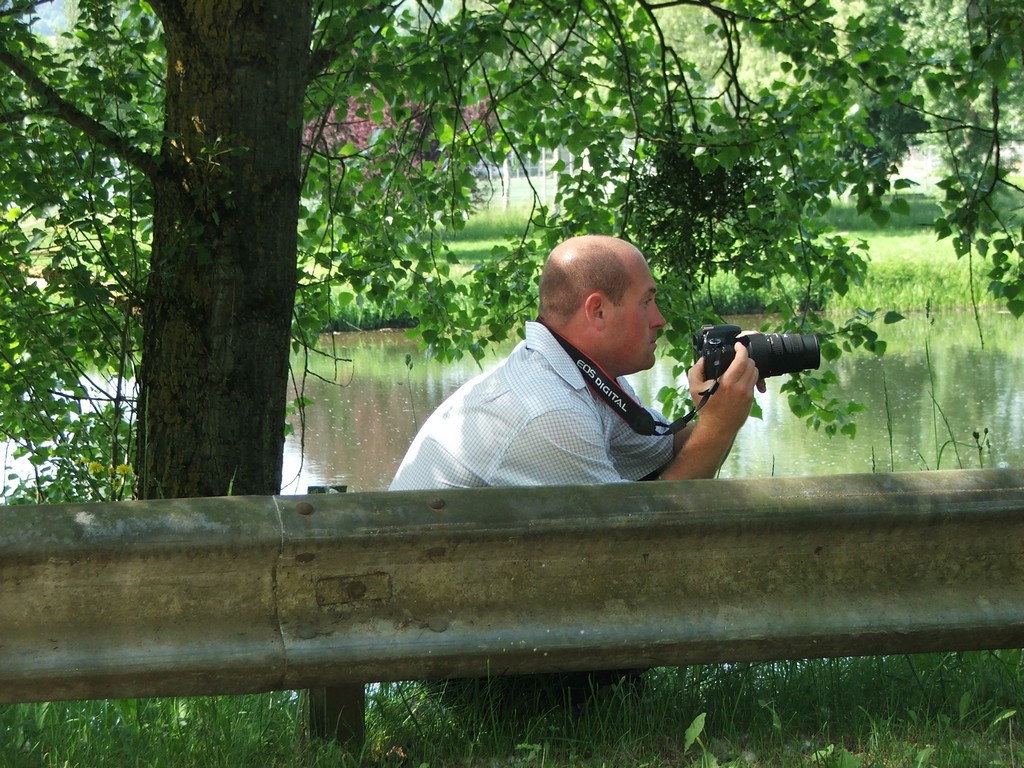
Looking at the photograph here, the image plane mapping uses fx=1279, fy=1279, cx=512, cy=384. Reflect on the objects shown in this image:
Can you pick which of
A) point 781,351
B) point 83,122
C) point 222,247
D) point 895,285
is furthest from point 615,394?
point 895,285

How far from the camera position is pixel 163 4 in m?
4.24

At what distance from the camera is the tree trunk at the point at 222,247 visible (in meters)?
4.23

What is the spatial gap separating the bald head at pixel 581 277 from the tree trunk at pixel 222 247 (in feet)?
3.98

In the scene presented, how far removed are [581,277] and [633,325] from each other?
0.20m

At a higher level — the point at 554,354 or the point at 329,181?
the point at 329,181

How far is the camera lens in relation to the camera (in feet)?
11.2

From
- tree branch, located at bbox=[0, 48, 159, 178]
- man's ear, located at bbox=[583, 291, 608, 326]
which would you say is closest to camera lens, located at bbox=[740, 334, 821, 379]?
man's ear, located at bbox=[583, 291, 608, 326]

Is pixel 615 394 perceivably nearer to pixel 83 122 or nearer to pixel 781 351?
pixel 781 351

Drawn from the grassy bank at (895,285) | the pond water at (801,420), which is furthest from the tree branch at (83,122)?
the grassy bank at (895,285)

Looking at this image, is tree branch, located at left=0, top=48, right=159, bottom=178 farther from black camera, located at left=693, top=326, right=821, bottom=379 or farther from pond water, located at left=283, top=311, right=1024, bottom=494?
pond water, located at left=283, top=311, right=1024, bottom=494

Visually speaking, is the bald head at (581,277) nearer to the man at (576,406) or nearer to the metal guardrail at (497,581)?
the man at (576,406)

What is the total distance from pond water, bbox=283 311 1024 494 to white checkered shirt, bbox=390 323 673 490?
463 centimetres

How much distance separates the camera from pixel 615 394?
3369mm

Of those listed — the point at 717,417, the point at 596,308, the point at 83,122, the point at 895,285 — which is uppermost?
the point at 83,122
